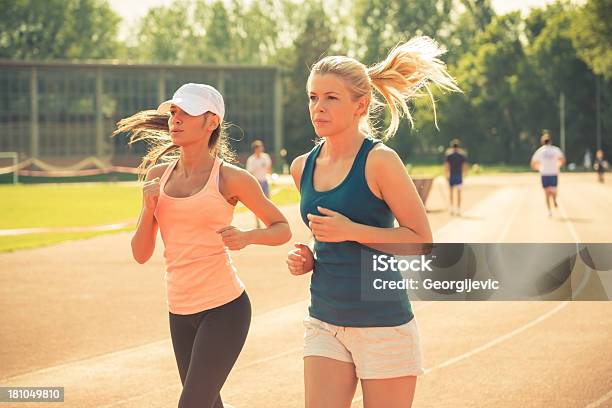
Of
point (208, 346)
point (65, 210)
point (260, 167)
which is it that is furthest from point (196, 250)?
point (65, 210)

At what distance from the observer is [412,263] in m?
4.32

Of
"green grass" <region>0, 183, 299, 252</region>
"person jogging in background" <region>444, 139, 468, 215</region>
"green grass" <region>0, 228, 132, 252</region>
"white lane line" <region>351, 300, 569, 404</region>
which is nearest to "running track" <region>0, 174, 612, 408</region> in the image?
"white lane line" <region>351, 300, 569, 404</region>

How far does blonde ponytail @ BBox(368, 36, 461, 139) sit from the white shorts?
940 millimetres

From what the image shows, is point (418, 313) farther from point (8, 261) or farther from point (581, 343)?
point (8, 261)

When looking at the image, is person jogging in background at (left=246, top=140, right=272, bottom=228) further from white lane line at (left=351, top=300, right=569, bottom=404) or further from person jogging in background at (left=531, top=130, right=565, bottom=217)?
white lane line at (left=351, top=300, right=569, bottom=404)

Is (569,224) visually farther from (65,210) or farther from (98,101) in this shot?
(98,101)

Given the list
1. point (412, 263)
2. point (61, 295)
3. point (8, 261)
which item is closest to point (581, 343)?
point (412, 263)

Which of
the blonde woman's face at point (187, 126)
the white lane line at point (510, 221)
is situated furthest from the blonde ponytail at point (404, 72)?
the white lane line at point (510, 221)

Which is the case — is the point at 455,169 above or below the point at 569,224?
above

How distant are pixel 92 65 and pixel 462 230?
70109 millimetres

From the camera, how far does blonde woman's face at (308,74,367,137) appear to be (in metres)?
4.02

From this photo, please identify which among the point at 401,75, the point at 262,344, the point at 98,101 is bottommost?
the point at 262,344

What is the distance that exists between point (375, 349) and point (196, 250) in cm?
115

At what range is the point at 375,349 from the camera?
394 cm
